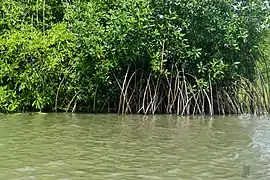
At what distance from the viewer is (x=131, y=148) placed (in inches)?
262

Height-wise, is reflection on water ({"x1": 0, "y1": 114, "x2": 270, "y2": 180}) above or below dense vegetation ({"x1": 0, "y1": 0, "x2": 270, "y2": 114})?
below

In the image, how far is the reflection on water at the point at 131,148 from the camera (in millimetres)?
5164

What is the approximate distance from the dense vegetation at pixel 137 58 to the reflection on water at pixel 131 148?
5.47 feet

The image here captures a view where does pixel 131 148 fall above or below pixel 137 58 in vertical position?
below

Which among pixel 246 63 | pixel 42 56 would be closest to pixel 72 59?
pixel 42 56

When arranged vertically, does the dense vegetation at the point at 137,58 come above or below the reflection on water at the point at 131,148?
above

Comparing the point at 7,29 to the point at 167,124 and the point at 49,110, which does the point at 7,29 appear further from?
the point at 167,124

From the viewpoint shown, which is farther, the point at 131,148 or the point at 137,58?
the point at 137,58

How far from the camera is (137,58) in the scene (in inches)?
464

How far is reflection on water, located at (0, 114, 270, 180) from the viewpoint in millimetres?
5164

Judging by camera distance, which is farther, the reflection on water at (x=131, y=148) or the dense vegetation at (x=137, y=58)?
the dense vegetation at (x=137, y=58)

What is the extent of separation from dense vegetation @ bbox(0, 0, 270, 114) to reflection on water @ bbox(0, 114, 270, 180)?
1667 mm

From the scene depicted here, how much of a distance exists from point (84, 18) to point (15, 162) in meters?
6.84

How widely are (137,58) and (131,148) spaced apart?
5391mm
